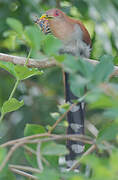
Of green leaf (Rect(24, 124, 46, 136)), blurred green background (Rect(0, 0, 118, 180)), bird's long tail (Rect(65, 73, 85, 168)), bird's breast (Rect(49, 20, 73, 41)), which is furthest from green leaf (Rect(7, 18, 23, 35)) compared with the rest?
blurred green background (Rect(0, 0, 118, 180))

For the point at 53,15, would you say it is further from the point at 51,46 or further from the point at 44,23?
the point at 51,46

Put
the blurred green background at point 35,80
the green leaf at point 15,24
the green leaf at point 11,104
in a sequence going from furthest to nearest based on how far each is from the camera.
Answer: the blurred green background at point 35,80 < the green leaf at point 11,104 < the green leaf at point 15,24

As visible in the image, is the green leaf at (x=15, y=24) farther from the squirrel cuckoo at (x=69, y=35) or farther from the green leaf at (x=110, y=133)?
the squirrel cuckoo at (x=69, y=35)

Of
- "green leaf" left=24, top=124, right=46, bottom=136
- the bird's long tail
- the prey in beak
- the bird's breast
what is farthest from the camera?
the bird's breast

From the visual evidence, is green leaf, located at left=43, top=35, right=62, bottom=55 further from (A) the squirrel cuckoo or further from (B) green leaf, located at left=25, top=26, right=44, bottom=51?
(A) the squirrel cuckoo

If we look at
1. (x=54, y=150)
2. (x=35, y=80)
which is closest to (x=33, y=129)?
(x=54, y=150)

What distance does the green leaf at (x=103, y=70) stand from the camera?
637 mm

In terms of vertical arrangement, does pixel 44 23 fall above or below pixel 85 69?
below

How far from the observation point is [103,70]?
0.67 metres

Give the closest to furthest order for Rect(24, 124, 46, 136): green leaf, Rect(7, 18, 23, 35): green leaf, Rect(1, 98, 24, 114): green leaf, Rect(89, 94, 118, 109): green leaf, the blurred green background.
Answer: Rect(89, 94, 118, 109): green leaf < Rect(7, 18, 23, 35): green leaf < Rect(24, 124, 46, 136): green leaf < Rect(1, 98, 24, 114): green leaf < the blurred green background

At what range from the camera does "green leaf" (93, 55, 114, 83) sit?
→ 2.09 ft

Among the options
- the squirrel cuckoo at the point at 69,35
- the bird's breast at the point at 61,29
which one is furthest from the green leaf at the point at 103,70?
the bird's breast at the point at 61,29

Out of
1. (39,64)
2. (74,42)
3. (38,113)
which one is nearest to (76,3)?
(74,42)

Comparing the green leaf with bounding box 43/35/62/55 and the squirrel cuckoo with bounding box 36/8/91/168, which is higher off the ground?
the green leaf with bounding box 43/35/62/55
